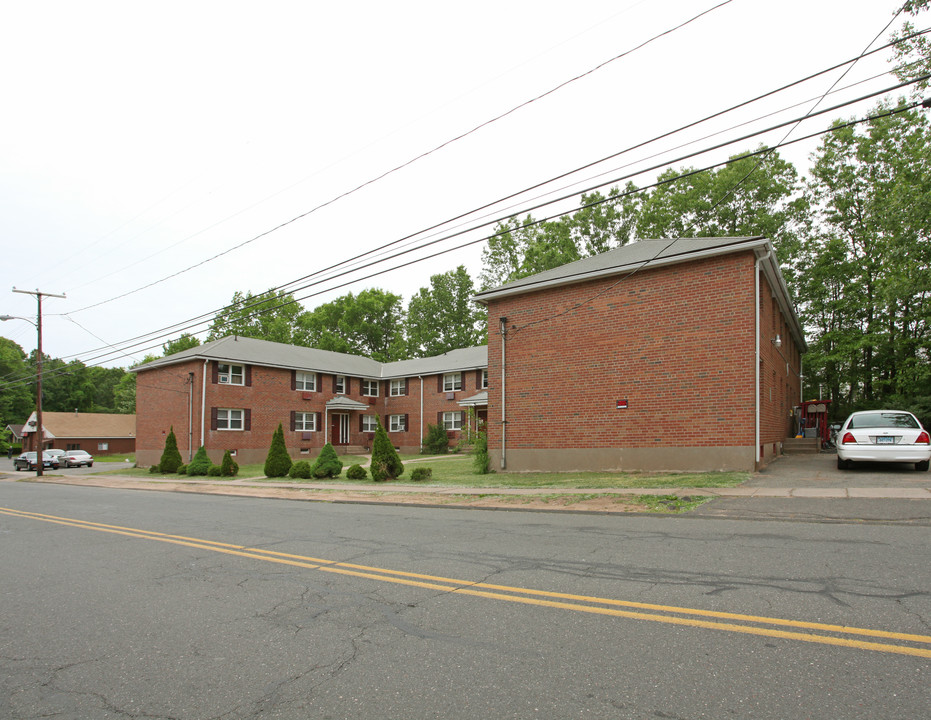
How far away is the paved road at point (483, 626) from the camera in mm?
3375

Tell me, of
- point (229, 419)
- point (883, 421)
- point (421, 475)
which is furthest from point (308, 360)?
point (883, 421)

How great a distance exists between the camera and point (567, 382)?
18.2 meters

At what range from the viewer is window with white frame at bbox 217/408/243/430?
33.6 meters

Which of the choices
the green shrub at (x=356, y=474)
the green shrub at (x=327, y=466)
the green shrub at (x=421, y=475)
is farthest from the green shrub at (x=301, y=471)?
the green shrub at (x=421, y=475)

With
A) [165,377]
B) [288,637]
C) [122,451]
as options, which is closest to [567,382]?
[288,637]

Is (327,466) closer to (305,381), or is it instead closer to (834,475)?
(834,475)

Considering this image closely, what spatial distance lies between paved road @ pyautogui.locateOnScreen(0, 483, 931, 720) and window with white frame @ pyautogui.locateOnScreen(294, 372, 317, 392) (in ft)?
99.1

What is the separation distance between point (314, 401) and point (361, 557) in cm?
3322

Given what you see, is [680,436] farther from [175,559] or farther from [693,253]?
[175,559]

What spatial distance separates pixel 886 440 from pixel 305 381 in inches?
1284

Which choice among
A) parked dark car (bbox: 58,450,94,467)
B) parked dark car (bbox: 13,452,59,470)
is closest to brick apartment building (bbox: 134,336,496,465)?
→ parked dark car (bbox: 13,452,59,470)

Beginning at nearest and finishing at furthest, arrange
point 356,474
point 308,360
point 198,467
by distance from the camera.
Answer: point 356,474, point 198,467, point 308,360

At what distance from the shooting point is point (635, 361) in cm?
1694

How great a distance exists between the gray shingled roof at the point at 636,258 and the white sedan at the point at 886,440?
501cm
